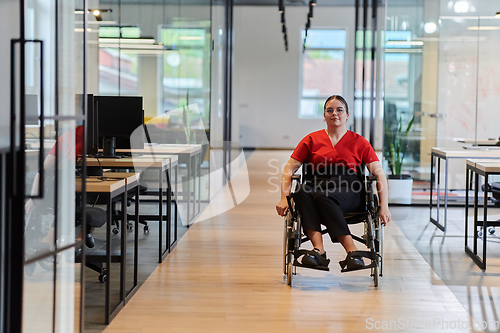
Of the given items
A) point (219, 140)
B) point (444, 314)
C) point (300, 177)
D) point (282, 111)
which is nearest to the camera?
point (444, 314)

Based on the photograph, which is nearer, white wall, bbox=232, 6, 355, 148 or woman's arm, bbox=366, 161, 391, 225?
woman's arm, bbox=366, 161, 391, 225

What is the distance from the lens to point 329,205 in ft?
11.0

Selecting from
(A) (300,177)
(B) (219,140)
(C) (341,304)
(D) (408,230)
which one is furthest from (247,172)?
(C) (341,304)

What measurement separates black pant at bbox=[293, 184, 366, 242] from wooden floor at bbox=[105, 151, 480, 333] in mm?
360

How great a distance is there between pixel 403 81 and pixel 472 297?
12.8ft

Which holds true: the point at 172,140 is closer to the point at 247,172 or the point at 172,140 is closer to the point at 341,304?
the point at 341,304

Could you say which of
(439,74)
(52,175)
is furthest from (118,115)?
(439,74)

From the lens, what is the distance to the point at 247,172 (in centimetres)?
1027

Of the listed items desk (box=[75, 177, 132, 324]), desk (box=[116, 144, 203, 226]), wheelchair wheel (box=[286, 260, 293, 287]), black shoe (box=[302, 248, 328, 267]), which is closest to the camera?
desk (box=[75, 177, 132, 324])

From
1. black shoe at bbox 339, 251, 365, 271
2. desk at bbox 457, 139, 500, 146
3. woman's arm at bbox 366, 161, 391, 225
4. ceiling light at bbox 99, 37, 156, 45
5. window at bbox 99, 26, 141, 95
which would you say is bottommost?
black shoe at bbox 339, 251, 365, 271

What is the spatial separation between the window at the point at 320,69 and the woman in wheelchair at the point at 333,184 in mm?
12546

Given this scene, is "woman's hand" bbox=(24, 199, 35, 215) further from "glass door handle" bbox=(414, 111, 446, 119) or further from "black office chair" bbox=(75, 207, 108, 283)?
"glass door handle" bbox=(414, 111, 446, 119)

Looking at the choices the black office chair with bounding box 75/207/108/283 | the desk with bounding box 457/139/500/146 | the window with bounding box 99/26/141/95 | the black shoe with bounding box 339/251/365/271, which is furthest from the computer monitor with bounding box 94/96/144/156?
the desk with bounding box 457/139/500/146

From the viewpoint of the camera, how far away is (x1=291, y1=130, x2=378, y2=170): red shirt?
11.5 ft
